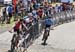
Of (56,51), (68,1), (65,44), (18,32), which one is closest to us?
(18,32)

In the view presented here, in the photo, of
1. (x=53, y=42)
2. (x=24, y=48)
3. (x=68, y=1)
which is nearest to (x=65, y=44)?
(x=53, y=42)

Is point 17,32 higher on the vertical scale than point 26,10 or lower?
higher

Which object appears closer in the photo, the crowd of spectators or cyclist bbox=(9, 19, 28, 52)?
cyclist bbox=(9, 19, 28, 52)

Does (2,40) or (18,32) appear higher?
(18,32)

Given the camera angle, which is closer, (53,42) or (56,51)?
(56,51)

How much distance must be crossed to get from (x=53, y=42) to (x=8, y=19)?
8.64 meters

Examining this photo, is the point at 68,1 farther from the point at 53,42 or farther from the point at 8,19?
the point at 53,42

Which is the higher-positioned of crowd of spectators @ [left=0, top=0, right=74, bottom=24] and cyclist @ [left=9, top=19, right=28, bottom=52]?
cyclist @ [left=9, top=19, right=28, bottom=52]

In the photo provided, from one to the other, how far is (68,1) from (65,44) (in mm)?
19775

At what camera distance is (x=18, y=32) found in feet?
61.7

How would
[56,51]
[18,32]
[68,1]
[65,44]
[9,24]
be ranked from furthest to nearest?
1. [68,1]
2. [9,24]
3. [65,44]
4. [56,51]
5. [18,32]

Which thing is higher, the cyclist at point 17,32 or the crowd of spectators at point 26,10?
the cyclist at point 17,32

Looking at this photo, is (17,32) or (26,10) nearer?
(17,32)

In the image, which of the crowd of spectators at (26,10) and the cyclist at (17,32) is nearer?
the cyclist at (17,32)
